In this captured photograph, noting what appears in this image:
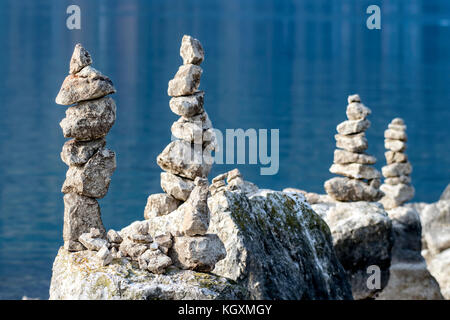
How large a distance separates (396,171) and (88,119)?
17.1 metres

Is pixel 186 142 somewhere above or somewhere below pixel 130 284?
above

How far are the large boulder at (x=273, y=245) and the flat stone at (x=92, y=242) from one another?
278 cm

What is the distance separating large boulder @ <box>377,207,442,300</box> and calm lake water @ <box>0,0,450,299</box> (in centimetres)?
1486

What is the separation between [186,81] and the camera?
18.1 meters

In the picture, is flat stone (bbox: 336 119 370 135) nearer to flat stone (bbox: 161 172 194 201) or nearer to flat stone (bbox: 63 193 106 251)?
flat stone (bbox: 161 172 194 201)

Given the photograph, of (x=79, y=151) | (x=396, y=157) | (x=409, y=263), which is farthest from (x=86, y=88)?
(x=396, y=157)

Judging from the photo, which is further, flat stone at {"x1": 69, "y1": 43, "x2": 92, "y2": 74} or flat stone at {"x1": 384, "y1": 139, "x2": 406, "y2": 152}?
flat stone at {"x1": 384, "y1": 139, "x2": 406, "y2": 152}

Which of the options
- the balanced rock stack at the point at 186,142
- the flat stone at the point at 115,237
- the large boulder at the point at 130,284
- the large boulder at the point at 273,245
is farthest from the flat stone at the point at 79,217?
the balanced rock stack at the point at 186,142

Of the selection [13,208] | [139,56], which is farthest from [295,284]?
[139,56]

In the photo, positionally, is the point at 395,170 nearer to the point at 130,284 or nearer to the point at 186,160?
the point at 186,160

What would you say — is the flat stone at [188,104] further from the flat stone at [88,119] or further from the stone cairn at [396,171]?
the stone cairn at [396,171]

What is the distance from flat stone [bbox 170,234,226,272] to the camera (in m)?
13.0

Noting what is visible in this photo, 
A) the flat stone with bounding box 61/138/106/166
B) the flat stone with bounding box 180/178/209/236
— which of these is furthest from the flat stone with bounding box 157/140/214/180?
the flat stone with bounding box 180/178/209/236
